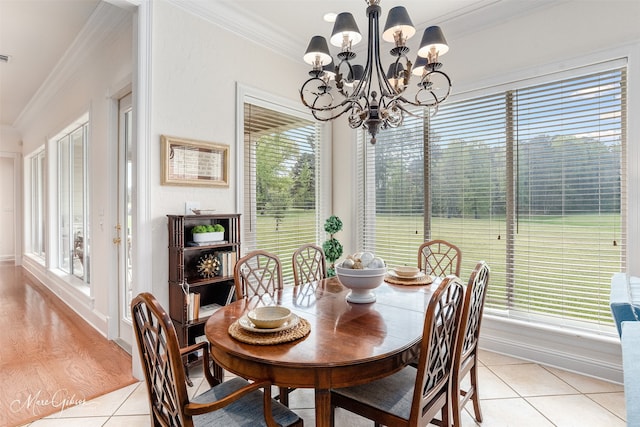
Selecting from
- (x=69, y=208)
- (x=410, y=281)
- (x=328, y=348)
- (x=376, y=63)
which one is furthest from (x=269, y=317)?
(x=69, y=208)

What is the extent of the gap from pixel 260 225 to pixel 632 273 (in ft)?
9.87

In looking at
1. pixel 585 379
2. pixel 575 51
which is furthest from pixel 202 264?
pixel 575 51

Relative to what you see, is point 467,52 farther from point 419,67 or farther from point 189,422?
point 189,422

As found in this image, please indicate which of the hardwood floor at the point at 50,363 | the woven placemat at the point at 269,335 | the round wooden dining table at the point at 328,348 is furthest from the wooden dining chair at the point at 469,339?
the hardwood floor at the point at 50,363

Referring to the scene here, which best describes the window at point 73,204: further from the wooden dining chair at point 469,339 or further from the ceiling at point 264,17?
the wooden dining chair at point 469,339

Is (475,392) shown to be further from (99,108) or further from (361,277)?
(99,108)

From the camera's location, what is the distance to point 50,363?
275cm

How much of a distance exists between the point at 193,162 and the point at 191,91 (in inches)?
22.5

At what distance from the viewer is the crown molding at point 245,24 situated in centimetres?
276

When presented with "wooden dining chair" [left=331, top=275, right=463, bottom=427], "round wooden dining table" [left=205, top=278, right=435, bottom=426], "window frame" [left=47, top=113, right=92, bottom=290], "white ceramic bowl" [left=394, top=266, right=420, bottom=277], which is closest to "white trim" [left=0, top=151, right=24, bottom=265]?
"window frame" [left=47, top=113, right=92, bottom=290]

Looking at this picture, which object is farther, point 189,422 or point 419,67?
point 419,67

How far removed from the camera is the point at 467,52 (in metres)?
3.15

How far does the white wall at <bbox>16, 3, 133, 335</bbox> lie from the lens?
9.87 feet

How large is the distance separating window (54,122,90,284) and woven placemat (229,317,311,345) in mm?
3478
